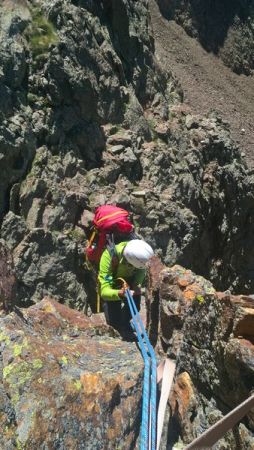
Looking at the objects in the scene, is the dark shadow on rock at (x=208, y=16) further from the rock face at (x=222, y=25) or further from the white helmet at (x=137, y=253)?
the white helmet at (x=137, y=253)

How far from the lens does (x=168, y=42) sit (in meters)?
33.9

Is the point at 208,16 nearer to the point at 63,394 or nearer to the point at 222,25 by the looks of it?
the point at 222,25

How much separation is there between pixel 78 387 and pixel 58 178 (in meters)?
9.41

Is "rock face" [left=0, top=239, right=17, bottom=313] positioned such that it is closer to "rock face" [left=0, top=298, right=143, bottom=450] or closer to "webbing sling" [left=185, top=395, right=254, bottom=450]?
"rock face" [left=0, top=298, right=143, bottom=450]

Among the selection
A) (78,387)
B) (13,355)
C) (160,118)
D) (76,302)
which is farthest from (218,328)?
(160,118)

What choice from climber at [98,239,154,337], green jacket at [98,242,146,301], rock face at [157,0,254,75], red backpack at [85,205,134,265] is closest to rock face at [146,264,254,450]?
climber at [98,239,154,337]

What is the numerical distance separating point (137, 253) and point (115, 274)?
80 centimetres

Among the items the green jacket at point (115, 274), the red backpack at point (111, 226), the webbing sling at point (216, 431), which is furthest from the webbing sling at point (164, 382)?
the red backpack at point (111, 226)

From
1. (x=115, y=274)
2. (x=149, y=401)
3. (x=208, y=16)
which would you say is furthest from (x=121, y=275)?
(x=208, y=16)

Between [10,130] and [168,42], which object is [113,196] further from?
[168,42]

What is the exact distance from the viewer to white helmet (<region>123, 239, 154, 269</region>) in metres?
8.48

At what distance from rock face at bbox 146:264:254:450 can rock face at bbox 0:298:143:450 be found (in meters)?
0.47

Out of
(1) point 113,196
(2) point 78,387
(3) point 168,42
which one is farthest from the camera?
(3) point 168,42

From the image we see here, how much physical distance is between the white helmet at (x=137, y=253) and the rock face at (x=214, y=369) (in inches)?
102
